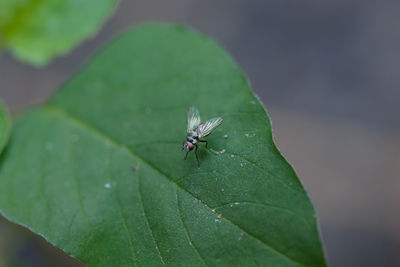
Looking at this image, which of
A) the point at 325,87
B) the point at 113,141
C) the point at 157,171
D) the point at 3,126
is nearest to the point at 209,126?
the point at 157,171

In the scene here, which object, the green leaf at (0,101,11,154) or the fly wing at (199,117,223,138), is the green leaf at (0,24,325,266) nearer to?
the fly wing at (199,117,223,138)

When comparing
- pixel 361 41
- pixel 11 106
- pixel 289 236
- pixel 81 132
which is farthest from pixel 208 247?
pixel 361 41

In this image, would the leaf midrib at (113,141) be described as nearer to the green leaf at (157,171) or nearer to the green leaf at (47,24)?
the green leaf at (157,171)

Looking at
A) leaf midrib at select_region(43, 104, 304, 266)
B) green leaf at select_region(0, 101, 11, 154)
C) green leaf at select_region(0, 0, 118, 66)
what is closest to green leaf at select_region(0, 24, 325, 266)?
leaf midrib at select_region(43, 104, 304, 266)

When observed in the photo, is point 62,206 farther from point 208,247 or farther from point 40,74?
point 40,74

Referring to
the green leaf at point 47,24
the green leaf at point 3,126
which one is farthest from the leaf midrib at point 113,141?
the green leaf at point 47,24

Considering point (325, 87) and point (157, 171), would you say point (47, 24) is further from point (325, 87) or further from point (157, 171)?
point (325, 87)
